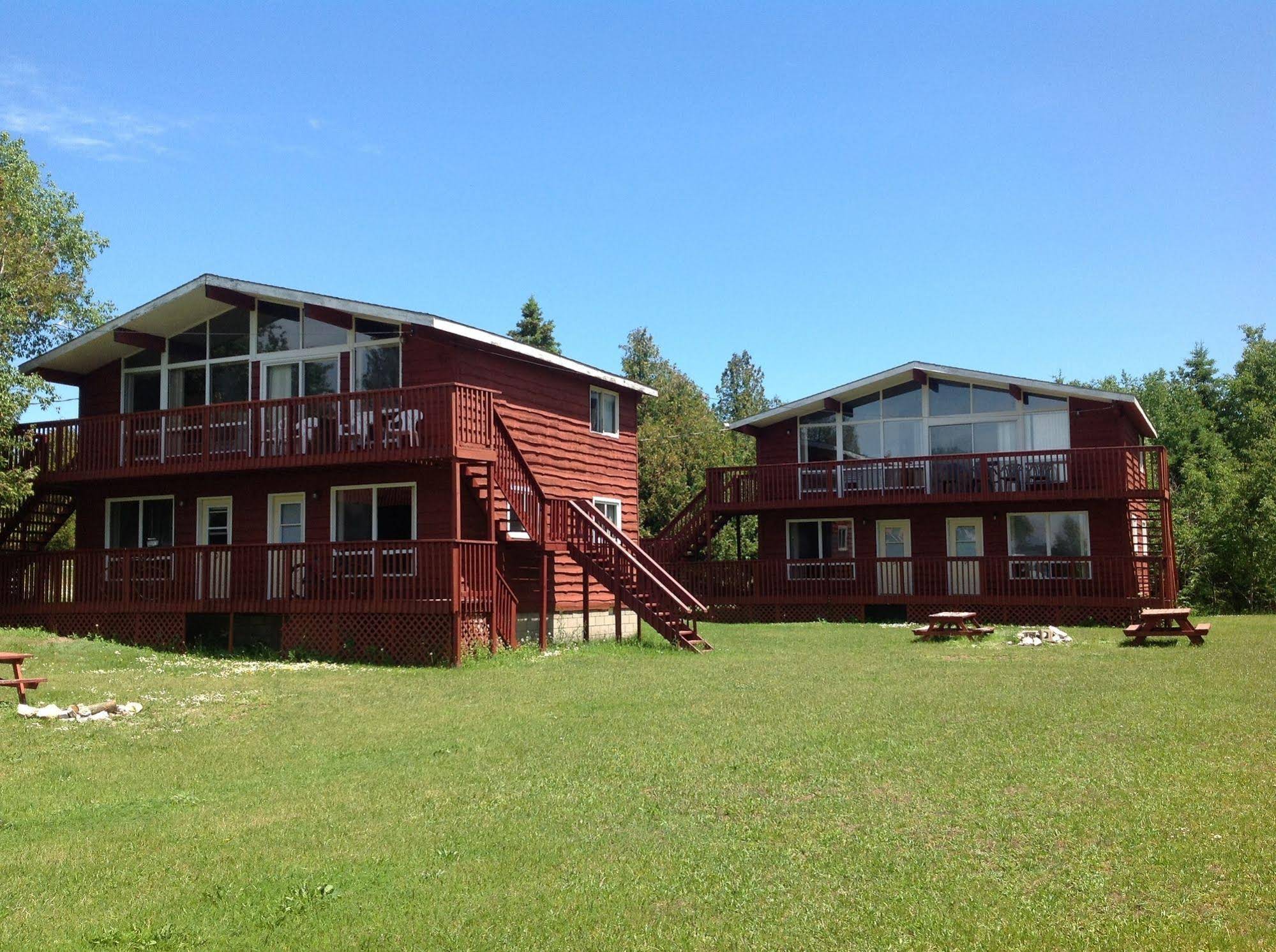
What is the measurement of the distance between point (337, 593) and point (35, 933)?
13.8 meters

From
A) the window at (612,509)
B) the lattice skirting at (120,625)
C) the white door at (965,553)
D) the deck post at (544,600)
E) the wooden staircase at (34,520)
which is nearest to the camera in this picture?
the deck post at (544,600)

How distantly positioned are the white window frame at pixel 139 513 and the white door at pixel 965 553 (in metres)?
18.0

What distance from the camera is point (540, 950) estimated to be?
217 inches

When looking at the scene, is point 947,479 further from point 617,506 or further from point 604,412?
point 604,412

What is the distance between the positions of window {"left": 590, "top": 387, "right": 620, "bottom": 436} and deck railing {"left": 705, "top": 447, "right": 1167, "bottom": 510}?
5.46 metres

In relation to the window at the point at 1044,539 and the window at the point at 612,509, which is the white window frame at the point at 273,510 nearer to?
the window at the point at 612,509

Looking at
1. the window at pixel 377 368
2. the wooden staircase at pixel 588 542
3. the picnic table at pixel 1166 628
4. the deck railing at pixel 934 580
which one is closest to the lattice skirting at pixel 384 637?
the wooden staircase at pixel 588 542

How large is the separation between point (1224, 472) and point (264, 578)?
31.1m

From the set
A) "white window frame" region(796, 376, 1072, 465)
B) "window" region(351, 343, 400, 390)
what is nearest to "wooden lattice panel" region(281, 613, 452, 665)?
"window" region(351, 343, 400, 390)

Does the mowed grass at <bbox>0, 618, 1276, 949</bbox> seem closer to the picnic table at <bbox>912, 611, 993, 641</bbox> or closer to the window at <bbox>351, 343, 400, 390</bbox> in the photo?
the picnic table at <bbox>912, 611, 993, 641</bbox>

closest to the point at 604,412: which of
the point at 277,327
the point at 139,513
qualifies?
the point at 277,327

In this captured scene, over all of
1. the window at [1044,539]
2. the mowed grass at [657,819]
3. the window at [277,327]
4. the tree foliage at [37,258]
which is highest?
the tree foliage at [37,258]

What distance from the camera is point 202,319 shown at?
23844 mm

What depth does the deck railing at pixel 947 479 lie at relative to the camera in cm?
2672
